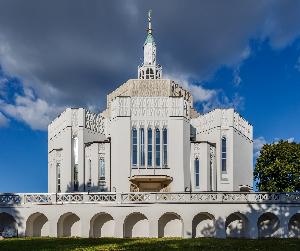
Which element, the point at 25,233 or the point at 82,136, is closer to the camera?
the point at 25,233

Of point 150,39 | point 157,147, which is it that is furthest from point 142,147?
point 150,39

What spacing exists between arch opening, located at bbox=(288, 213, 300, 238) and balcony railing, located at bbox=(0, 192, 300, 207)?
3119 millimetres

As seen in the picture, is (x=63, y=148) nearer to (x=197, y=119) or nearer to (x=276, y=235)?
(x=197, y=119)

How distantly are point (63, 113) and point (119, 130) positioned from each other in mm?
8674

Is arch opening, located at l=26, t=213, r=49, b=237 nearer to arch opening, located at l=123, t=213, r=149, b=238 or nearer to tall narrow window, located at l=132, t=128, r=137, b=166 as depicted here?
arch opening, located at l=123, t=213, r=149, b=238

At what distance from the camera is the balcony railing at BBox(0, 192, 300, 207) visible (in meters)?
46.9

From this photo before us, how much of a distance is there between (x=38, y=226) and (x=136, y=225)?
9.78m

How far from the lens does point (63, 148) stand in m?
58.2

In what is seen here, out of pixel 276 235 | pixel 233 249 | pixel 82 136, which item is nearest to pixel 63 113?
pixel 82 136

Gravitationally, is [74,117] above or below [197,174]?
above

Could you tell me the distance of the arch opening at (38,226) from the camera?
4869 centimetres

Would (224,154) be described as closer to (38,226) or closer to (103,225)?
(103,225)

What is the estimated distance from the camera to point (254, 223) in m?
46.6

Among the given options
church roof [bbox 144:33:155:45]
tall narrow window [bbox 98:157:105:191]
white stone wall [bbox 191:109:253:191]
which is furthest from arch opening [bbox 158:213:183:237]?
church roof [bbox 144:33:155:45]
